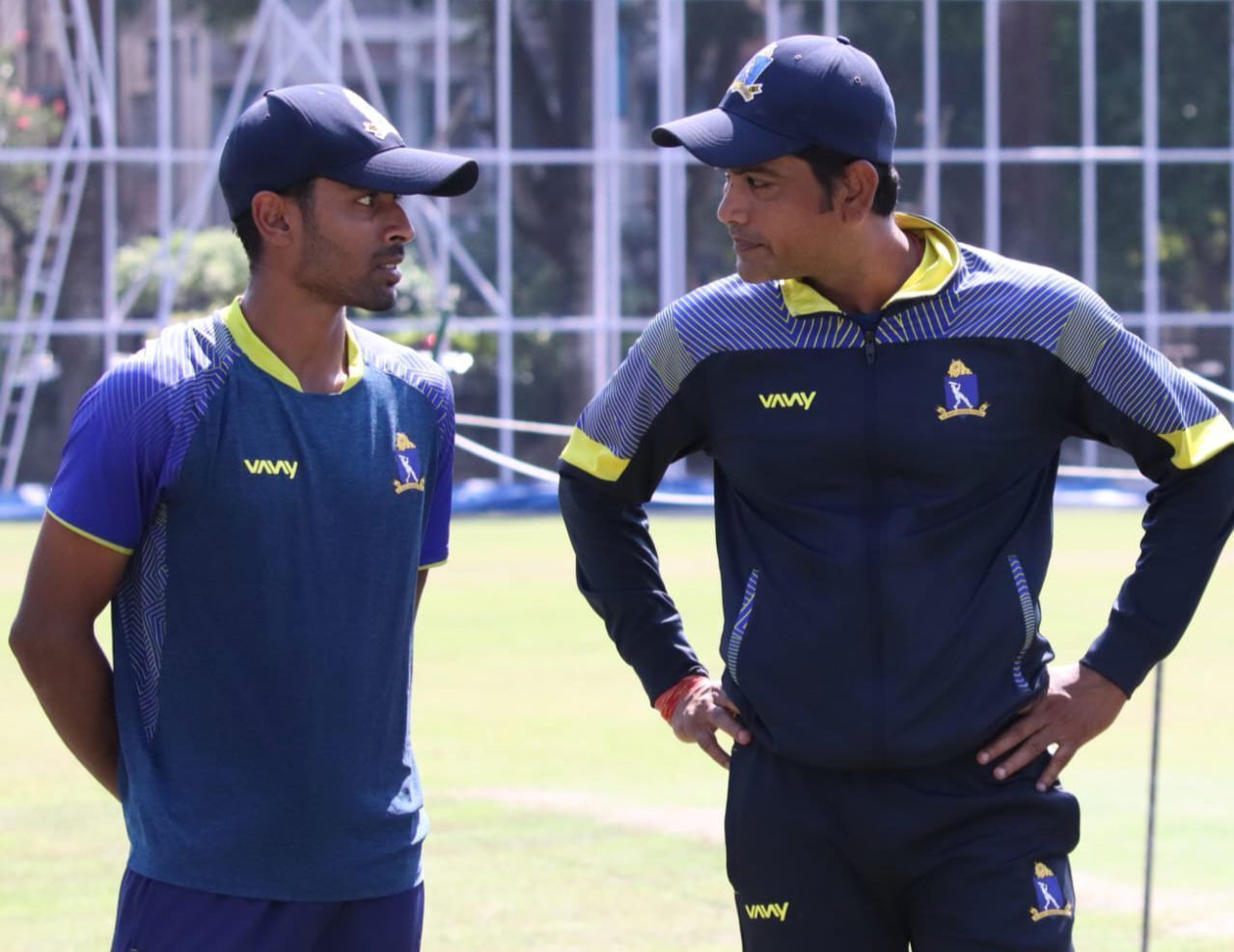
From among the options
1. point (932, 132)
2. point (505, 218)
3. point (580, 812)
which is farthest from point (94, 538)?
point (932, 132)

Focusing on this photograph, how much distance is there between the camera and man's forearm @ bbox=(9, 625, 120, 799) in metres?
3.81

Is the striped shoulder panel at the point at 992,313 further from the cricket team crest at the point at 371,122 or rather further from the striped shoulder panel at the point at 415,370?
the cricket team crest at the point at 371,122

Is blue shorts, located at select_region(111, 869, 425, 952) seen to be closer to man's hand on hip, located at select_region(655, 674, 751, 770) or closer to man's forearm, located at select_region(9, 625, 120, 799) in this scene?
man's forearm, located at select_region(9, 625, 120, 799)

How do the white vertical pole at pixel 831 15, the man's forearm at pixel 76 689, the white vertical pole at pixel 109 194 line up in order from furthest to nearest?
the white vertical pole at pixel 831 15 < the white vertical pole at pixel 109 194 < the man's forearm at pixel 76 689

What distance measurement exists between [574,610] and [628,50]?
15793 millimetres

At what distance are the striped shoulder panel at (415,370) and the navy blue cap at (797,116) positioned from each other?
0.60m

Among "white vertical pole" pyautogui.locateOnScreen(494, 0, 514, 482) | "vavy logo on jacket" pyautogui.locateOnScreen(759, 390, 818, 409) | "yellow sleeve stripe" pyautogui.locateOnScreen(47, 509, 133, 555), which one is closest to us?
"yellow sleeve stripe" pyautogui.locateOnScreen(47, 509, 133, 555)

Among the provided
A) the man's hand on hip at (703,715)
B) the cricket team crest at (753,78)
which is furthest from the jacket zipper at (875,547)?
the cricket team crest at (753,78)

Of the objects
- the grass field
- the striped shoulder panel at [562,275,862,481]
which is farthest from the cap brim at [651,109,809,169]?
the grass field

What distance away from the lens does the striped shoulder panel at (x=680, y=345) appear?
13.4 feet

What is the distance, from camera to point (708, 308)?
4176 millimetres

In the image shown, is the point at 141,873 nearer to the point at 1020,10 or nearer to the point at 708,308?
the point at 708,308

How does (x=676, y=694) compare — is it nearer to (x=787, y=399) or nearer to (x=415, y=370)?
(x=787, y=399)

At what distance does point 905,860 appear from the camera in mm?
3926
